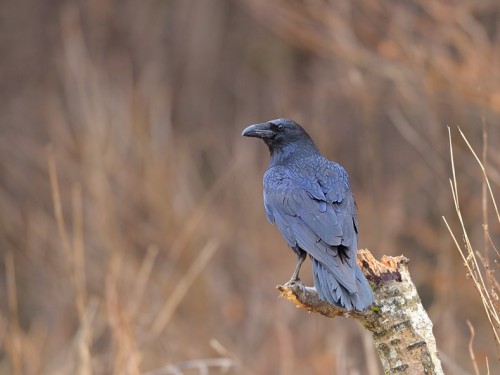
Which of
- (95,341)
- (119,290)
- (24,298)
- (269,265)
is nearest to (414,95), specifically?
(269,265)

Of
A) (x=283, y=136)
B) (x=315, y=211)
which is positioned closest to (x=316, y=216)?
(x=315, y=211)

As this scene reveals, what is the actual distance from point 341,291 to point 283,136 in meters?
1.80

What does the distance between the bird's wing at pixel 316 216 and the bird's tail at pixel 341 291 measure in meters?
0.04

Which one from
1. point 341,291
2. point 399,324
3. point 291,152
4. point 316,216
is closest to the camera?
point 399,324

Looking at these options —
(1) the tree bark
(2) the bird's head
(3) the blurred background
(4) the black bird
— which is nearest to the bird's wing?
(4) the black bird

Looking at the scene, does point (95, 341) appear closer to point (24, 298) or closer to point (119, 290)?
point (119, 290)

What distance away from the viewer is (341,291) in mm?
3572

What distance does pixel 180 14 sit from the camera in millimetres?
13234

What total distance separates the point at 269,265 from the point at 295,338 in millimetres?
1052

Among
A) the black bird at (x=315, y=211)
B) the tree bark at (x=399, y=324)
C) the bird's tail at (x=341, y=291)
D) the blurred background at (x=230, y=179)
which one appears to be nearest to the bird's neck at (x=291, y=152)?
the black bird at (x=315, y=211)

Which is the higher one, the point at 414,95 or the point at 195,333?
the point at 414,95

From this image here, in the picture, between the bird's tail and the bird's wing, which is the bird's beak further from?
the bird's tail

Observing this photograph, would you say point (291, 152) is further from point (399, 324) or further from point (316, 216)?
point (399, 324)

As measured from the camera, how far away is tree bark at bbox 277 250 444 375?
3291 mm
